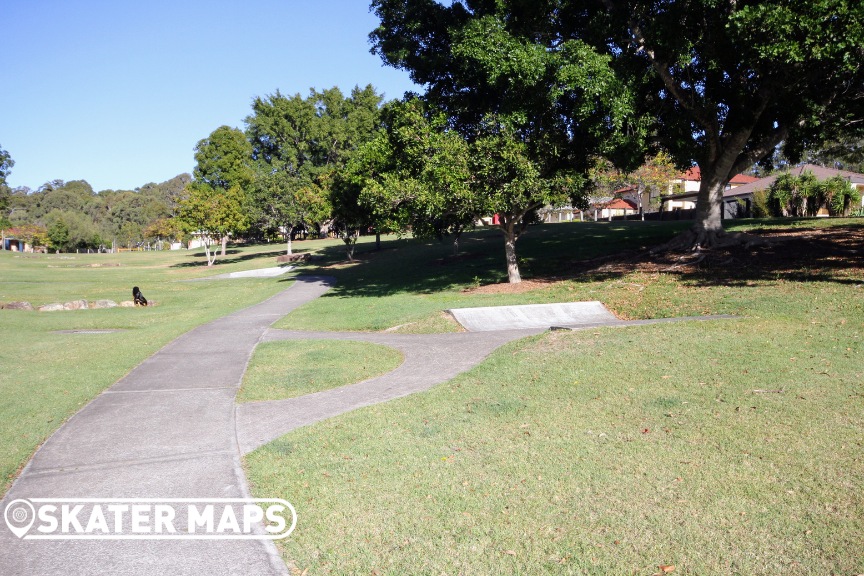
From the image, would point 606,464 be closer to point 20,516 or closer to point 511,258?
point 20,516

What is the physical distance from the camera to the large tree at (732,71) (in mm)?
13867

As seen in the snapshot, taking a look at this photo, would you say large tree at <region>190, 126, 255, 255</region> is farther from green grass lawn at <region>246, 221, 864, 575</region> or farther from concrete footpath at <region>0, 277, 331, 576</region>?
green grass lawn at <region>246, 221, 864, 575</region>

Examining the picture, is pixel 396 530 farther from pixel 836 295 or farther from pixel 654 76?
pixel 654 76

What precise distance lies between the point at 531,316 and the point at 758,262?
315 inches

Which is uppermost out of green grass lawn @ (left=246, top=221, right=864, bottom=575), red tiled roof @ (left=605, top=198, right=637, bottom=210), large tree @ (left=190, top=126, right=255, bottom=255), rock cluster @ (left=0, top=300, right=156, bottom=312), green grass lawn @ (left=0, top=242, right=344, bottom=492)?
large tree @ (left=190, top=126, right=255, bottom=255)

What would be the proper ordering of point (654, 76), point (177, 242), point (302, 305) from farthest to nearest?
point (177, 242) → point (302, 305) → point (654, 76)

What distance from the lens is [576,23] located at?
20.1m

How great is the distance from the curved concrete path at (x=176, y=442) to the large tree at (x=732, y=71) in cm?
911

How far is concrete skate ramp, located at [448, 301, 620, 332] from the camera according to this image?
48.6ft

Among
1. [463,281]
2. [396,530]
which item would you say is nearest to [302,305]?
[463,281]

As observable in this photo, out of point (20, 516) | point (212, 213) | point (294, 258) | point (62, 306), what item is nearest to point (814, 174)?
point (294, 258)

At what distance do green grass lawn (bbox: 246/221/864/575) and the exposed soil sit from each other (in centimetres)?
531

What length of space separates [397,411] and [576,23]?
16.3 metres

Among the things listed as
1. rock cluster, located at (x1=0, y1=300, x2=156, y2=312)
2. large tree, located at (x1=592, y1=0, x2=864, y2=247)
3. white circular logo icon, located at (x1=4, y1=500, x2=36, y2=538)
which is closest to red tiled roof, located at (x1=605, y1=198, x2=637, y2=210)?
large tree, located at (x1=592, y1=0, x2=864, y2=247)
